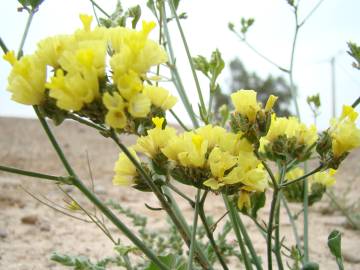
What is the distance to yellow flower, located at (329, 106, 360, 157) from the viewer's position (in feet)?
2.94

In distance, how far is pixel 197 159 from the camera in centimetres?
77

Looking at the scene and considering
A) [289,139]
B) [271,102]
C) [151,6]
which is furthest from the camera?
[151,6]

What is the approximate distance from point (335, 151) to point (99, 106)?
0.54m

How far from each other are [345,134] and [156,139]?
16.2 inches

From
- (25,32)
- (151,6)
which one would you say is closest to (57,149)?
(25,32)

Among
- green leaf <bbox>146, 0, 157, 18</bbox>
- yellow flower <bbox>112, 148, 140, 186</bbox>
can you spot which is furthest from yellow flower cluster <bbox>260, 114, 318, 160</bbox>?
green leaf <bbox>146, 0, 157, 18</bbox>

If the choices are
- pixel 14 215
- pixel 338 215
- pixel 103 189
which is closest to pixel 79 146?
pixel 103 189

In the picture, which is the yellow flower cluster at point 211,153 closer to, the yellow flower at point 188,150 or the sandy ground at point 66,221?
the yellow flower at point 188,150

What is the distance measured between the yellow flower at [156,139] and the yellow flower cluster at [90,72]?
0.46ft

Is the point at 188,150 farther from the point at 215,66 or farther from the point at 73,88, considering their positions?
the point at 215,66

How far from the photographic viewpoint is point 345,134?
90 centimetres

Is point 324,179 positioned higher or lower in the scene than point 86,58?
lower

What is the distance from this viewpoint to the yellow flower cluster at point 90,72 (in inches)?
25.2

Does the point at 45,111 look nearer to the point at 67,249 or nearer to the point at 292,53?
the point at 292,53
